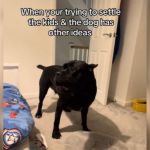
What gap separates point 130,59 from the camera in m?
2.27

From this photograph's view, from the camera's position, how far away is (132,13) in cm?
221

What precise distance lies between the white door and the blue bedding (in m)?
1.02

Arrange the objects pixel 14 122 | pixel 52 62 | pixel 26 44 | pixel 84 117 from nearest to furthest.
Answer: pixel 14 122 < pixel 84 117 < pixel 26 44 < pixel 52 62

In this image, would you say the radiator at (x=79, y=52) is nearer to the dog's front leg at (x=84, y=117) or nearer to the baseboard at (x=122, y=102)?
the baseboard at (x=122, y=102)

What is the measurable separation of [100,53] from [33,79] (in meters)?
0.88

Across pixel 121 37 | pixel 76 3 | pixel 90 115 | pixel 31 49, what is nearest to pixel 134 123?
pixel 90 115

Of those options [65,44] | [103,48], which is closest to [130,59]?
[103,48]

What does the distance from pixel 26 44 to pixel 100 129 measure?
1.29 metres

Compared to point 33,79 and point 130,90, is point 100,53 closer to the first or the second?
point 130,90

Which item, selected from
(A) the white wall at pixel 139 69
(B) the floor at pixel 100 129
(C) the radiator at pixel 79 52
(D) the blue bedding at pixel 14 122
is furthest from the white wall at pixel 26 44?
(A) the white wall at pixel 139 69

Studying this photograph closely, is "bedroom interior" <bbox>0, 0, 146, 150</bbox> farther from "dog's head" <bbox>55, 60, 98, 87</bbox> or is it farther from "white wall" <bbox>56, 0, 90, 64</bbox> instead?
"white wall" <bbox>56, 0, 90, 64</bbox>

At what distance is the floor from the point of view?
153cm

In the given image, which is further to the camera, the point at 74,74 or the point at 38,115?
the point at 38,115

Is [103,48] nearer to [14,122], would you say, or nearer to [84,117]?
[84,117]
